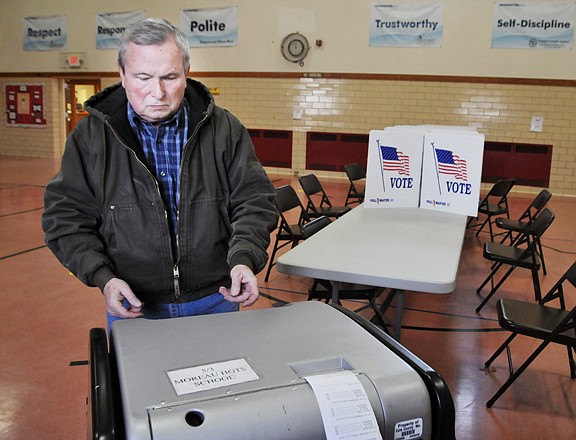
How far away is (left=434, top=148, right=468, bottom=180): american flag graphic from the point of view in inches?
152

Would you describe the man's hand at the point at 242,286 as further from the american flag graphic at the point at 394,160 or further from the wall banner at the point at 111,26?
the wall banner at the point at 111,26

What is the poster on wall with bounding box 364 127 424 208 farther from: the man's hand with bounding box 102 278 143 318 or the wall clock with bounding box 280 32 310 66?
the wall clock with bounding box 280 32 310 66

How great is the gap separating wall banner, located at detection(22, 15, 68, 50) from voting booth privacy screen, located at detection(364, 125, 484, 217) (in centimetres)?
1199

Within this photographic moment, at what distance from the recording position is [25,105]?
46.9 ft

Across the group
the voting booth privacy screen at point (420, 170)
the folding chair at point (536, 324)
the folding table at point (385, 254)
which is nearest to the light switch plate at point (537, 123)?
the voting booth privacy screen at point (420, 170)

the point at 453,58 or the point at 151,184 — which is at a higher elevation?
the point at 453,58

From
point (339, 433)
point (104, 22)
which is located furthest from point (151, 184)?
point (104, 22)

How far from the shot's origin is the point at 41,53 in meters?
13.9

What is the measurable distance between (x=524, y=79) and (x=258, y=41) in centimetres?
553

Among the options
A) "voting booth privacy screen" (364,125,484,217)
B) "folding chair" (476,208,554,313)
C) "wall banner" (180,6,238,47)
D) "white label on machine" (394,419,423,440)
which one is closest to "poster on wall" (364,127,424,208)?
"voting booth privacy screen" (364,125,484,217)

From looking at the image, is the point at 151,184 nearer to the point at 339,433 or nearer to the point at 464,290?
the point at 339,433

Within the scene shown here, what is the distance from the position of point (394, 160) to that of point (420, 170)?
0.69 ft

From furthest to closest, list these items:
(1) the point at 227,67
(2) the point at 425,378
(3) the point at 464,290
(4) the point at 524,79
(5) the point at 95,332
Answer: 1. (1) the point at 227,67
2. (4) the point at 524,79
3. (3) the point at 464,290
4. (5) the point at 95,332
5. (2) the point at 425,378

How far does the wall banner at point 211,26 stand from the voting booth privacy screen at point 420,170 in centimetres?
896
